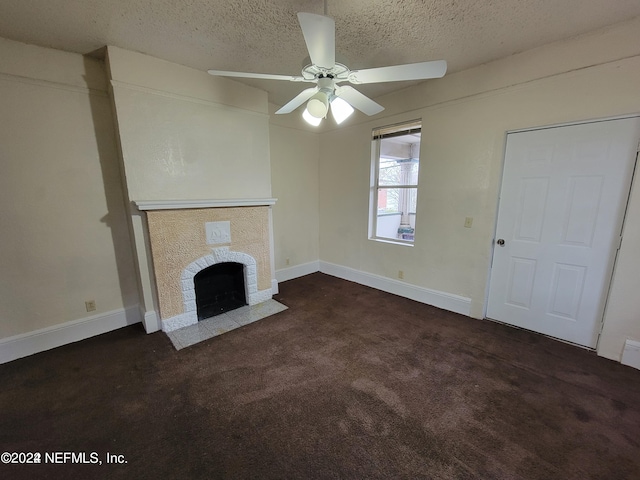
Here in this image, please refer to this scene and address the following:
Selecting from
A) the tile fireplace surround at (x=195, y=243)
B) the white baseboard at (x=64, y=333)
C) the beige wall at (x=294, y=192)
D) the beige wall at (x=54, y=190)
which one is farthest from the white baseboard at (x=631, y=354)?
the beige wall at (x=54, y=190)

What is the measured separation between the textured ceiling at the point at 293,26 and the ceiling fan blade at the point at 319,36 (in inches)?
11.0

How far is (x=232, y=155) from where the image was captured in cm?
303

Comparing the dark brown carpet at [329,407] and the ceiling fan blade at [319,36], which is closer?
the ceiling fan blade at [319,36]

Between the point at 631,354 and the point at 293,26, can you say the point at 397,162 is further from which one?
the point at 631,354

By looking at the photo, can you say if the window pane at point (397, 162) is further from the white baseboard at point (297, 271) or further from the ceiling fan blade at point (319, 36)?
the ceiling fan blade at point (319, 36)

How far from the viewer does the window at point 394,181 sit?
3.52 meters

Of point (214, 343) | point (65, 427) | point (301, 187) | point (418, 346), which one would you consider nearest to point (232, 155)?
point (301, 187)

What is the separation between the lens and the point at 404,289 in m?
3.50

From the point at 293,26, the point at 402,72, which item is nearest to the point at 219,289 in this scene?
the point at 293,26

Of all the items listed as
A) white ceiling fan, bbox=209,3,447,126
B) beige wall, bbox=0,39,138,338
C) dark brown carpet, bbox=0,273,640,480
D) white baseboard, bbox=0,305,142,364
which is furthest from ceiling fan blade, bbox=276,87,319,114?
white baseboard, bbox=0,305,142,364

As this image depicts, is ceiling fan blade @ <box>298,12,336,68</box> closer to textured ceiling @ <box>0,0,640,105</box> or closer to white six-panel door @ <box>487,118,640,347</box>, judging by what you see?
textured ceiling @ <box>0,0,640,105</box>

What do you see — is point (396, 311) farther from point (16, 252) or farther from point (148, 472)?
point (16, 252)

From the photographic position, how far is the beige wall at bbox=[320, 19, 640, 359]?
2037mm

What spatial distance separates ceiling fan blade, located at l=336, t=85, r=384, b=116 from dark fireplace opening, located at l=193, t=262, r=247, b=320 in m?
2.29
